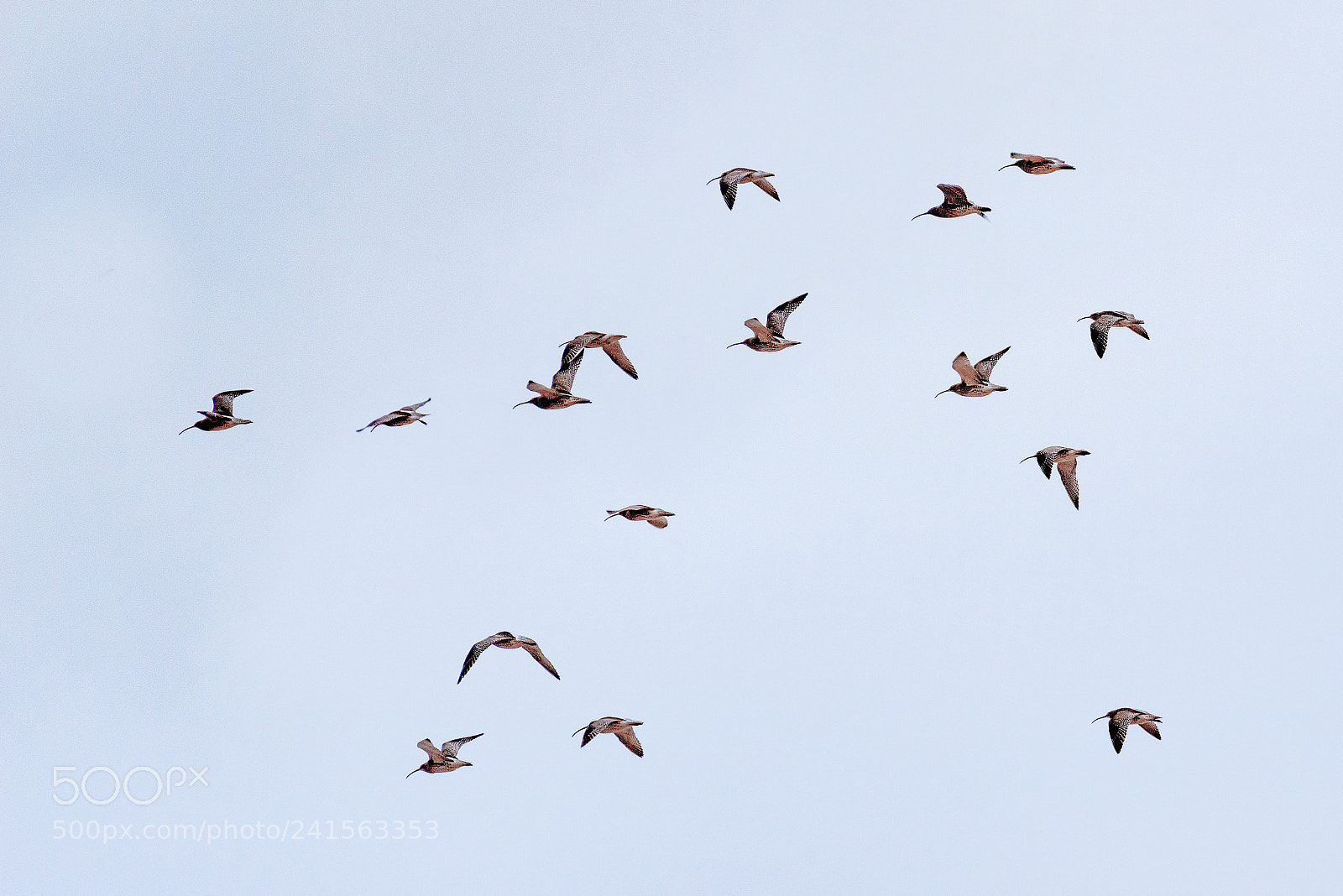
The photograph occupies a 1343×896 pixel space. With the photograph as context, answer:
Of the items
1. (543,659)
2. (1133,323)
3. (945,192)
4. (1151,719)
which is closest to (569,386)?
(543,659)

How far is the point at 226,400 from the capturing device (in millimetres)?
55469

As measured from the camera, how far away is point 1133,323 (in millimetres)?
53969

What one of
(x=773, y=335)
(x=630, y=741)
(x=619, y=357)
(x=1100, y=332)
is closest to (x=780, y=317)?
(x=773, y=335)

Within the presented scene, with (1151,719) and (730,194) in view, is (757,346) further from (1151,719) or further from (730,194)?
(1151,719)

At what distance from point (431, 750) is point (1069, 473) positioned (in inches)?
926

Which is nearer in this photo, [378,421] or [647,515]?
[378,421]

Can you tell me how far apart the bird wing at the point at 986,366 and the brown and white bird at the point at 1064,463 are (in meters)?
3.09

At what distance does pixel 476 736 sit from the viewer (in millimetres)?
54969

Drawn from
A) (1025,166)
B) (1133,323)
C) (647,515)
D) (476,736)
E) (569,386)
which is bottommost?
(476,736)

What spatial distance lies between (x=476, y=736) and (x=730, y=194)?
19994 mm

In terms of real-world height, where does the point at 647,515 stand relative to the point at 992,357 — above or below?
below

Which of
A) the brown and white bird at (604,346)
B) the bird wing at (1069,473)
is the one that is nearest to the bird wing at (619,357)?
the brown and white bird at (604,346)

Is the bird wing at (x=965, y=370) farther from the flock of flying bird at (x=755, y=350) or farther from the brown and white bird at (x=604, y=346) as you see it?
the brown and white bird at (x=604, y=346)

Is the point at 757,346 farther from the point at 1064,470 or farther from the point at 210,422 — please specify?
the point at 210,422
